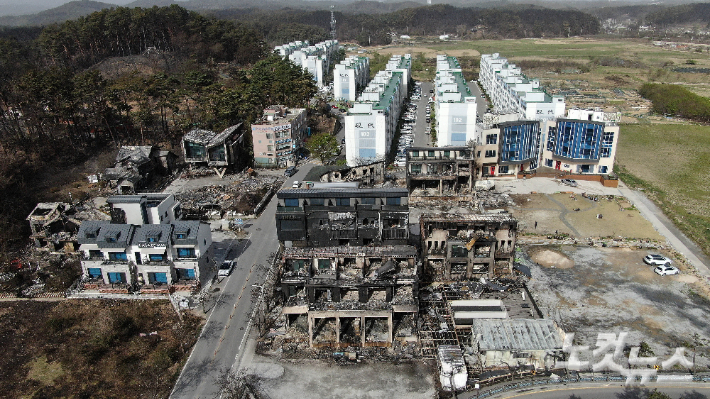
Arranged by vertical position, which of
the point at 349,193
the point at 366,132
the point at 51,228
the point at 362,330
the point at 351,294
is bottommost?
the point at 362,330

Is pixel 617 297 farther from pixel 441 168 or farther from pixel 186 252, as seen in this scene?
pixel 186 252

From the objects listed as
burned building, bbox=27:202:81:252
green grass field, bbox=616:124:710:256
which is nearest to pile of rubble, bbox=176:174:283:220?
burned building, bbox=27:202:81:252

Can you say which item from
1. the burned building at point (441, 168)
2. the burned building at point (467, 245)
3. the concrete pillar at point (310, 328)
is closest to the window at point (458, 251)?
the burned building at point (467, 245)

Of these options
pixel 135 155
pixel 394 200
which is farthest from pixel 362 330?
pixel 135 155

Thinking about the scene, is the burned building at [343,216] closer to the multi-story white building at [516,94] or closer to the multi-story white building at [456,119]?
the multi-story white building at [456,119]

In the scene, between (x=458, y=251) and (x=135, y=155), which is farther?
(x=135, y=155)

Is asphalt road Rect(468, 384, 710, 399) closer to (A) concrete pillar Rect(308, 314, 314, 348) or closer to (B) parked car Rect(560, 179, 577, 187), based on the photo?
(A) concrete pillar Rect(308, 314, 314, 348)

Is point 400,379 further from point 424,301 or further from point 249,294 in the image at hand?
point 249,294
